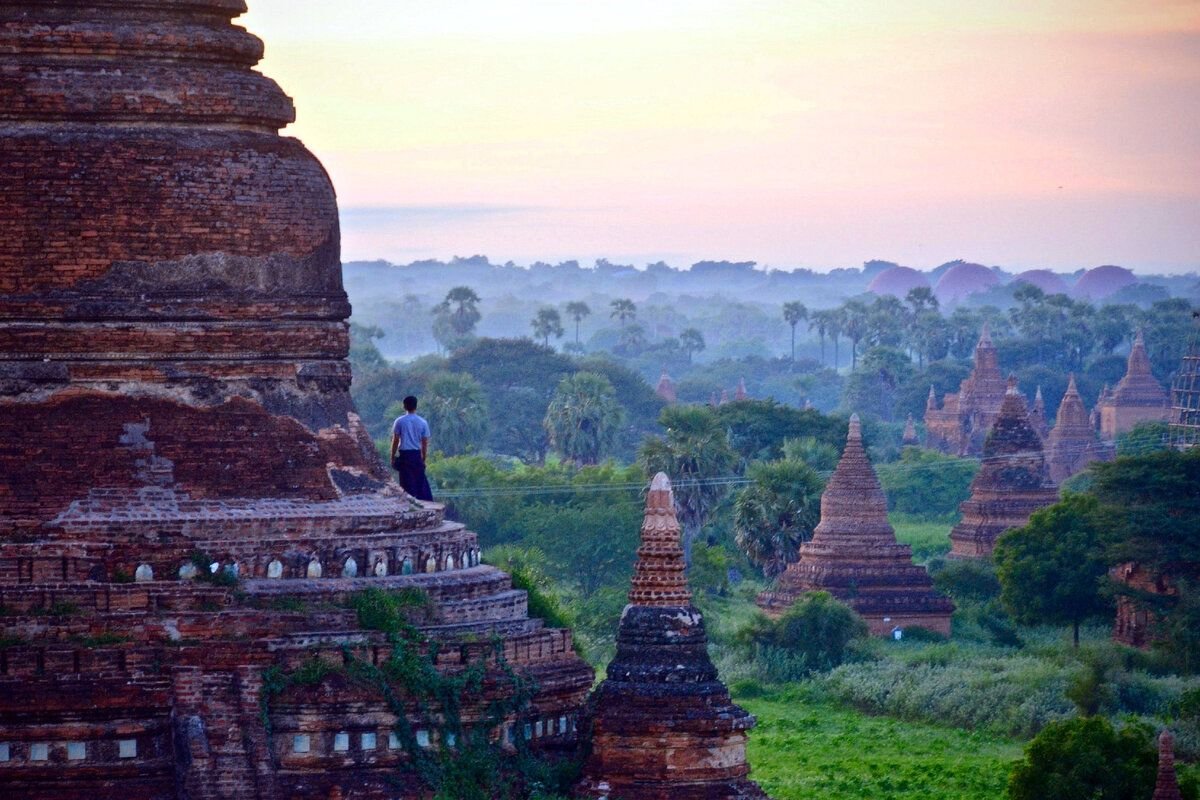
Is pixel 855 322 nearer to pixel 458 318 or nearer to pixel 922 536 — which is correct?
pixel 458 318

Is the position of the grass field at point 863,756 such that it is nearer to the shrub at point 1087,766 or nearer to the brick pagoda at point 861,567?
the shrub at point 1087,766

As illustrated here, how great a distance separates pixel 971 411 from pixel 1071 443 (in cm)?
1451

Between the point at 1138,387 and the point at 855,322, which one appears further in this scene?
the point at 855,322

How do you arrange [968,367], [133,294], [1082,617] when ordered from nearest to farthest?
[133,294]
[1082,617]
[968,367]

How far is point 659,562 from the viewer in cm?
2275

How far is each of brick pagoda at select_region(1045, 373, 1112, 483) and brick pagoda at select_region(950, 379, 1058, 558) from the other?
75.2 ft

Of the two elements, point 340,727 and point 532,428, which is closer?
point 340,727

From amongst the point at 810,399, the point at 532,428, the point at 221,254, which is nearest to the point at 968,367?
the point at 810,399

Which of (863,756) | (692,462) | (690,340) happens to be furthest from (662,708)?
(690,340)

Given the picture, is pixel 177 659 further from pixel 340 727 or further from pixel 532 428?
pixel 532 428

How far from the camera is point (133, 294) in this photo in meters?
22.9

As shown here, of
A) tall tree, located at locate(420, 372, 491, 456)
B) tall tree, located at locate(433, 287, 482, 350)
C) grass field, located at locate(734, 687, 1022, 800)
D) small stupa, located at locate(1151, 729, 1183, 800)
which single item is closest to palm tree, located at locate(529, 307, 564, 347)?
tall tree, located at locate(433, 287, 482, 350)

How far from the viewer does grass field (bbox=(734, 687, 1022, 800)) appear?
34.1 meters

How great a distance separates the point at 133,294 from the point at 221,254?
748 millimetres
